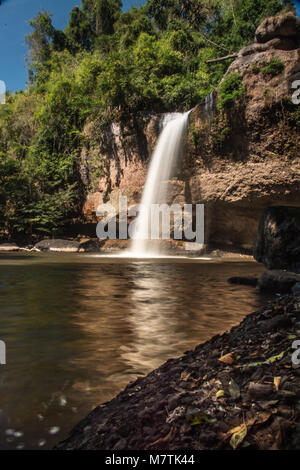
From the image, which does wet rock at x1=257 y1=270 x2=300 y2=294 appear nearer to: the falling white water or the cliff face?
the cliff face

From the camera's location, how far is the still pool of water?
187 cm

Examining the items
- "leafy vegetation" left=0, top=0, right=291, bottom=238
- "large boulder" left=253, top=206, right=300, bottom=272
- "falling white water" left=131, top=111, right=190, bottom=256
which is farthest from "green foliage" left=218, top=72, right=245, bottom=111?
"large boulder" left=253, top=206, right=300, bottom=272

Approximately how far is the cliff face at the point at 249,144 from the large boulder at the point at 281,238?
3.76 meters

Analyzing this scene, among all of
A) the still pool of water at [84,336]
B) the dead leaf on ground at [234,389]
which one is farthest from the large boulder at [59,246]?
the dead leaf on ground at [234,389]

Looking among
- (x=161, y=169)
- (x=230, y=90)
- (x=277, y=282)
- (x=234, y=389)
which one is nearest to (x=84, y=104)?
(x=161, y=169)

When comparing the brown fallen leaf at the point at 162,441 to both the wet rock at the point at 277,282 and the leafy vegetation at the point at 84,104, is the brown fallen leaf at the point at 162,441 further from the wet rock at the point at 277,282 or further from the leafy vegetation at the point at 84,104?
the leafy vegetation at the point at 84,104

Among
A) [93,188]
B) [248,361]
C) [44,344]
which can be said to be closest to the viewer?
[248,361]

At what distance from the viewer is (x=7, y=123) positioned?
83.9ft

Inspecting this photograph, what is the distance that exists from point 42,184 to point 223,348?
69.9 ft

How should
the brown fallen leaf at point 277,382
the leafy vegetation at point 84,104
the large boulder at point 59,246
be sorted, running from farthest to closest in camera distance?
the leafy vegetation at point 84,104 < the large boulder at point 59,246 < the brown fallen leaf at point 277,382

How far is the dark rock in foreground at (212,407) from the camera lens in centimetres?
128

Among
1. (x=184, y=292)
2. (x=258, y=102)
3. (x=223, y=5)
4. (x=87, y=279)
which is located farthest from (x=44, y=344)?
(x=223, y=5)

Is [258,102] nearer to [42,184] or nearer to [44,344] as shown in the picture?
[44,344]

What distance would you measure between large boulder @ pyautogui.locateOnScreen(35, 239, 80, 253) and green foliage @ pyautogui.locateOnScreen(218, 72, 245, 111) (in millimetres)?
10410
